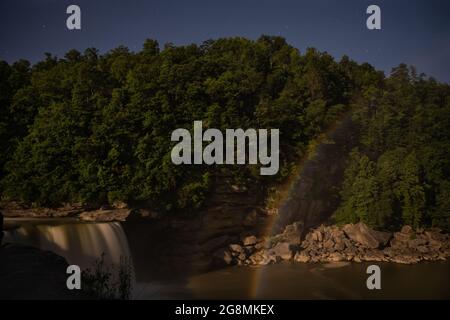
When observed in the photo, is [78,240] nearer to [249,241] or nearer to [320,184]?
[249,241]

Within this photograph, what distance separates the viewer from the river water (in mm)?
18781

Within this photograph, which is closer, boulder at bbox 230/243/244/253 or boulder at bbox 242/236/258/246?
boulder at bbox 230/243/244/253

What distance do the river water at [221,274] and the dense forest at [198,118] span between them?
3.49 meters

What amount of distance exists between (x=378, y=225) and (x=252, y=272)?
911 cm

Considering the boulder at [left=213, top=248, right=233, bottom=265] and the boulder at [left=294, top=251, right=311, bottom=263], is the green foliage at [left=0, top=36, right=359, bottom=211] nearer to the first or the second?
the boulder at [left=213, top=248, right=233, bottom=265]

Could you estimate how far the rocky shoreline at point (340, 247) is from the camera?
26047 mm

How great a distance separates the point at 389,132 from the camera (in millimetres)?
32969

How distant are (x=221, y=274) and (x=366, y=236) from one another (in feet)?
30.7

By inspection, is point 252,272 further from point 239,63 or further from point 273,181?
point 239,63

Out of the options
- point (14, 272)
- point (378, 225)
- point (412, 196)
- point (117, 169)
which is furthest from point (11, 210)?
point (412, 196)

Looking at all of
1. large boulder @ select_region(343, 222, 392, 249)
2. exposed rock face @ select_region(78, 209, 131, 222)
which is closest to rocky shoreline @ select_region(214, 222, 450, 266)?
large boulder @ select_region(343, 222, 392, 249)

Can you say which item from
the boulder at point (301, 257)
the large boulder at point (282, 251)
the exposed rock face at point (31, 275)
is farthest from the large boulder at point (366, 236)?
the exposed rock face at point (31, 275)

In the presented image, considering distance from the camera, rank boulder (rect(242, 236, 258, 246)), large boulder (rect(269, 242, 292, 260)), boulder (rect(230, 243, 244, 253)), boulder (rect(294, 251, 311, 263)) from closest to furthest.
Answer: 1. boulder (rect(294, 251, 311, 263))
2. large boulder (rect(269, 242, 292, 260))
3. boulder (rect(230, 243, 244, 253))
4. boulder (rect(242, 236, 258, 246))

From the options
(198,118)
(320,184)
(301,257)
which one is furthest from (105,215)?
(320,184)
